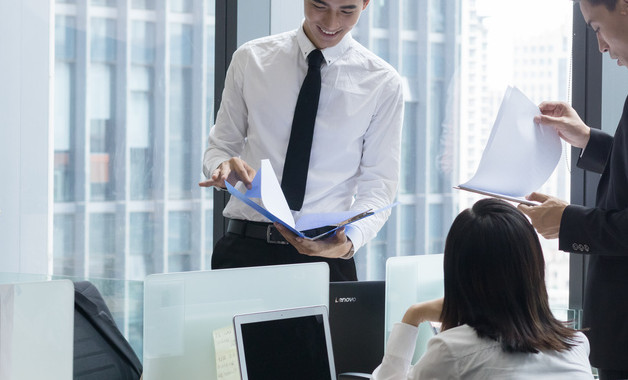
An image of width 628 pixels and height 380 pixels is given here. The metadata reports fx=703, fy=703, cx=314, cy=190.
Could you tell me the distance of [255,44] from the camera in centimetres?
Result: 228

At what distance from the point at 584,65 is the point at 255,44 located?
1491 mm

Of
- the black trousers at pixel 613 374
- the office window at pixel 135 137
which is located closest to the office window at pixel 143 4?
the office window at pixel 135 137

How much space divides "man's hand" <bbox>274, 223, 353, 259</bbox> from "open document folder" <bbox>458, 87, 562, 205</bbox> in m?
0.35

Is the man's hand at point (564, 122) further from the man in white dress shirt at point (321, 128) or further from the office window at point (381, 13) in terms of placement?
the office window at point (381, 13)

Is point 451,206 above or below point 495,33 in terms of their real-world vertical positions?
below

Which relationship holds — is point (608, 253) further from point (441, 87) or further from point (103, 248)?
point (103, 248)

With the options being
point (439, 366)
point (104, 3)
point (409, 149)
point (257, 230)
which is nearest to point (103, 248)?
point (104, 3)

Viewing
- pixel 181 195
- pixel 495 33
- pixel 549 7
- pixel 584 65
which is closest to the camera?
pixel 584 65

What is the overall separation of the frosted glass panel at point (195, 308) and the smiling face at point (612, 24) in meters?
1.03

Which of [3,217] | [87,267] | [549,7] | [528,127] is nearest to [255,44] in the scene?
[528,127]

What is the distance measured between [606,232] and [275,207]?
2.67 feet

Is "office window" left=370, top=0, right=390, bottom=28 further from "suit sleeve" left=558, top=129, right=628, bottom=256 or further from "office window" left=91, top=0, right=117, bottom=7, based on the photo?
"suit sleeve" left=558, top=129, right=628, bottom=256

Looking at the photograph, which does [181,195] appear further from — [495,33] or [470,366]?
[470,366]

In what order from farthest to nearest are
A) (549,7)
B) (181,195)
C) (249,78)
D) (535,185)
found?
(181,195) < (549,7) < (249,78) < (535,185)
